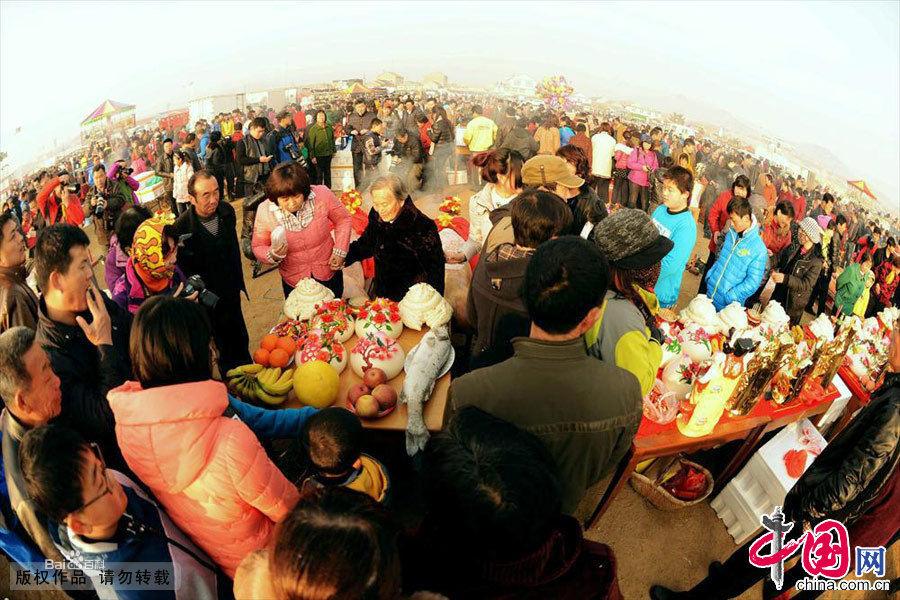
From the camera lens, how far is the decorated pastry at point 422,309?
10.6ft

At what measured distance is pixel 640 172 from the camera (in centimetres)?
849

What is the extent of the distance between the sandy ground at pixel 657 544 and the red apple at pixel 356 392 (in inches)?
68.7

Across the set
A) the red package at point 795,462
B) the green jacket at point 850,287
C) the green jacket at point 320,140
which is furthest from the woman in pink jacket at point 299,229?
the green jacket at point 320,140

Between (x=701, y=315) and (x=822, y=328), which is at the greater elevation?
(x=701, y=315)

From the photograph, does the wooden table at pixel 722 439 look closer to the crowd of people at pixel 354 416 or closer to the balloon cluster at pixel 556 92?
the crowd of people at pixel 354 416

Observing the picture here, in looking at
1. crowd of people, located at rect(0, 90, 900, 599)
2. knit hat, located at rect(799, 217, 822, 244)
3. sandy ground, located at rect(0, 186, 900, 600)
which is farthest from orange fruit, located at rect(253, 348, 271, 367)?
knit hat, located at rect(799, 217, 822, 244)

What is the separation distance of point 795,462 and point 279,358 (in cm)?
325

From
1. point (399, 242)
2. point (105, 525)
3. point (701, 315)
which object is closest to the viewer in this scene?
point (105, 525)

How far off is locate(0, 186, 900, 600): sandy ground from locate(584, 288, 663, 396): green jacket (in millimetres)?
1511

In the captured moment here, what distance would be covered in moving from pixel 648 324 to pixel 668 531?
5.72 feet

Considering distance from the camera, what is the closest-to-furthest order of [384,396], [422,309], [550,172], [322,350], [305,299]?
[384,396] → [322,350] → [422,309] → [305,299] → [550,172]

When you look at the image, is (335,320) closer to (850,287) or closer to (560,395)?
(560,395)

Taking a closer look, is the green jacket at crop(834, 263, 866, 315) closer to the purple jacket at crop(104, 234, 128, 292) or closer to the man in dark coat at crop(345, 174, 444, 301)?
the man in dark coat at crop(345, 174, 444, 301)

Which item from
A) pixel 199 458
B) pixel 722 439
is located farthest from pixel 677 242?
pixel 199 458
